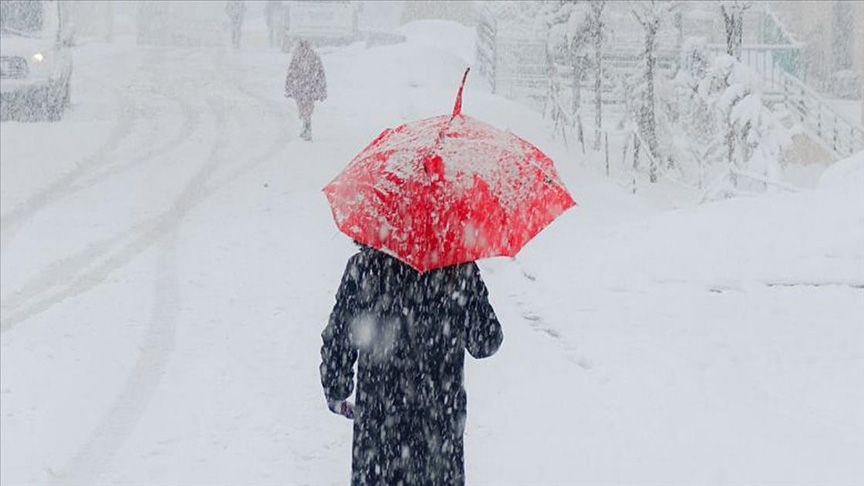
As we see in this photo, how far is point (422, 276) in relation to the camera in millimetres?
3348

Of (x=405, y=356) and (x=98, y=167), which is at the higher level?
(x=405, y=356)

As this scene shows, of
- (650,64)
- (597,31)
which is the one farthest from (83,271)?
(597,31)

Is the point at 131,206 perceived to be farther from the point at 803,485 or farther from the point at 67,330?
the point at 803,485

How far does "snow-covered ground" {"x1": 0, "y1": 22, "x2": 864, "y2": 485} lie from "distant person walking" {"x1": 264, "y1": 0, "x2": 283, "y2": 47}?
96.8ft

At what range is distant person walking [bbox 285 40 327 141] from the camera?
17859 millimetres

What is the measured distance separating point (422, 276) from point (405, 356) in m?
0.27

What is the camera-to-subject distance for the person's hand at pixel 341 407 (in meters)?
3.40

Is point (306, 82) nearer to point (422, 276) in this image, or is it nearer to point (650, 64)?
point (650, 64)

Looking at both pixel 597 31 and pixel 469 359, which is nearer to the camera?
pixel 469 359

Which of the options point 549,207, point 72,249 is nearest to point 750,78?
point 72,249

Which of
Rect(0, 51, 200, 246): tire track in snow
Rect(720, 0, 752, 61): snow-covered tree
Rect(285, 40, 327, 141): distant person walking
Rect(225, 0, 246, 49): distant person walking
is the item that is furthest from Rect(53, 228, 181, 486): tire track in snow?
Rect(225, 0, 246, 49): distant person walking

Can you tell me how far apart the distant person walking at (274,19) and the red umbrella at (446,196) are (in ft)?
129

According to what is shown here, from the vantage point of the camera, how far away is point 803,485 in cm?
507

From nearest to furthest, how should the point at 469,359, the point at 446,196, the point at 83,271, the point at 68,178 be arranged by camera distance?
1. the point at 446,196
2. the point at 469,359
3. the point at 83,271
4. the point at 68,178
